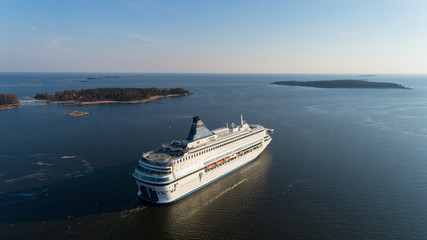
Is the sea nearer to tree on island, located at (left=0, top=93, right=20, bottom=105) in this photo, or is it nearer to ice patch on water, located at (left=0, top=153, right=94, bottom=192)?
ice patch on water, located at (left=0, top=153, right=94, bottom=192)

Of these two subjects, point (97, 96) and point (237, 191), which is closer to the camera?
point (237, 191)

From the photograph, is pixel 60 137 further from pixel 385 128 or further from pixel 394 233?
pixel 385 128

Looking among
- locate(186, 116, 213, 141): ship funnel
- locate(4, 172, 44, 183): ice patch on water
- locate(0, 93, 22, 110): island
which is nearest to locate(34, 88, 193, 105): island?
locate(0, 93, 22, 110): island

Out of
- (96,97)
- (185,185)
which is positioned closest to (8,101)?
(96,97)

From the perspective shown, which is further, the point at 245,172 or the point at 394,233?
the point at 245,172

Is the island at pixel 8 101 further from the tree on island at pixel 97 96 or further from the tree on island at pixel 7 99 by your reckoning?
the tree on island at pixel 97 96

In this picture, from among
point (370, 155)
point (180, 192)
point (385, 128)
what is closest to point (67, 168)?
point (180, 192)

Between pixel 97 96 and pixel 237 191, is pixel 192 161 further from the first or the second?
pixel 97 96
